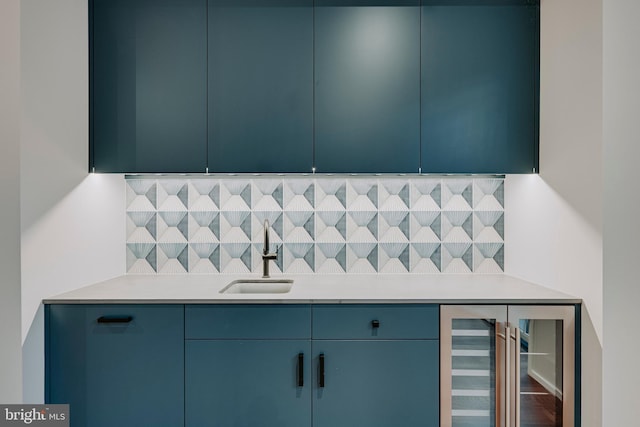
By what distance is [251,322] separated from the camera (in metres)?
1.89

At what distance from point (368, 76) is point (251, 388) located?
164 cm

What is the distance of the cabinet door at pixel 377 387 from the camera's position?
1.88 m

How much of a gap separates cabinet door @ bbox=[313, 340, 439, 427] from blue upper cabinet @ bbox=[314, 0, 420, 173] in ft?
3.24

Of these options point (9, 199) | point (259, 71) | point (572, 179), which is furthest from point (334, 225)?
point (9, 199)

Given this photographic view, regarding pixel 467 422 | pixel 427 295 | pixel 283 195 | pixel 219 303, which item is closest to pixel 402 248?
pixel 427 295

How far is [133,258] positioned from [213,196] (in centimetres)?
63

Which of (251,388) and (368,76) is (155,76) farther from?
(251,388)

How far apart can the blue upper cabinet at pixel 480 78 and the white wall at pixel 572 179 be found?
2.8 inches

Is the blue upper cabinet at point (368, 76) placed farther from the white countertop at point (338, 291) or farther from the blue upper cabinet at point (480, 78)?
the white countertop at point (338, 291)

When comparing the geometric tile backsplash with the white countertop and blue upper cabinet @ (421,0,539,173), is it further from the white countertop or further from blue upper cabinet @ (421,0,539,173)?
blue upper cabinet @ (421,0,539,173)

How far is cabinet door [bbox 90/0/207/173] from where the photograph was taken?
7.10 feet

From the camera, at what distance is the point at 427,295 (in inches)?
76.0

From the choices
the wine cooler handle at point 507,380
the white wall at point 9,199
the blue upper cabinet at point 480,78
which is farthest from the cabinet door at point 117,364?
the blue upper cabinet at point 480,78

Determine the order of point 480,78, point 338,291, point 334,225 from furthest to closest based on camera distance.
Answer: point 334,225
point 480,78
point 338,291
